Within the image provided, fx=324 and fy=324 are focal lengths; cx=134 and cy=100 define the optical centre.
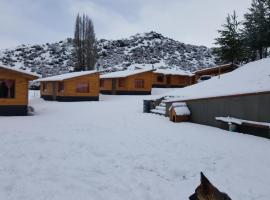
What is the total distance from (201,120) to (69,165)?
982 cm

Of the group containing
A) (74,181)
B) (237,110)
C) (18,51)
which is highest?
(18,51)

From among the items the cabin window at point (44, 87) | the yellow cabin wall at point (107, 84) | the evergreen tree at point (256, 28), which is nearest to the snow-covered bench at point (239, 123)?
the evergreen tree at point (256, 28)

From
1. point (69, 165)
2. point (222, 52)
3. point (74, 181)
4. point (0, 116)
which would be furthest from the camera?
point (222, 52)

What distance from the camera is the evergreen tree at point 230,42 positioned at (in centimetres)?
3622

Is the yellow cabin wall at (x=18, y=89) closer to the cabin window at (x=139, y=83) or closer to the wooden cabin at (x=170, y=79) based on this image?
the cabin window at (x=139, y=83)

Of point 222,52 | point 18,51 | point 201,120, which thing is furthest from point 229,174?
point 18,51

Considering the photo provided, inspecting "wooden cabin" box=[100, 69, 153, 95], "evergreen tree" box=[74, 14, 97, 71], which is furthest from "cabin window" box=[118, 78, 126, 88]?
"evergreen tree" box=[74, 14, 97, 71]

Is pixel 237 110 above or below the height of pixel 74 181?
above

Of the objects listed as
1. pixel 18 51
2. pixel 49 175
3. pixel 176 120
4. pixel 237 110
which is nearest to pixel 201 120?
pixel 176 120

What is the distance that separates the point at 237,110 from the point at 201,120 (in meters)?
2.89

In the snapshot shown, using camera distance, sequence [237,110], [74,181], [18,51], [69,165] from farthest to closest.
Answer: [18,51] < [237,110] < [69,165] < [74,181]

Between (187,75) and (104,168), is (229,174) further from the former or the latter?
(187,75)

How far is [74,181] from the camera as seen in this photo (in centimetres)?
657

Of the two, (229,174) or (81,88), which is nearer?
(229,174)
